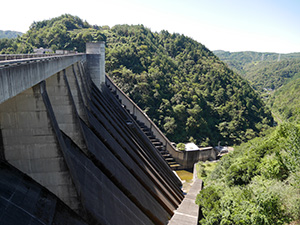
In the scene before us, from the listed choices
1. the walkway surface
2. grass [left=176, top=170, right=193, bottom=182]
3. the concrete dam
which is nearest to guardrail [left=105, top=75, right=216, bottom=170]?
grass [left=176, top=170, right=193, bottom=182]

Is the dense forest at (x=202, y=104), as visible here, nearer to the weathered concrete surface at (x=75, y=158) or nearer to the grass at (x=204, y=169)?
the grass at (x=204, y=169)

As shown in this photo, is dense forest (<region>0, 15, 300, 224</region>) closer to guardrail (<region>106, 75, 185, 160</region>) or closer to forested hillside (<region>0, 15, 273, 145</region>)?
forested hillside (<region>0, 15, 273, 145</region>)

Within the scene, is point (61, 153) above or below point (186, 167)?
above

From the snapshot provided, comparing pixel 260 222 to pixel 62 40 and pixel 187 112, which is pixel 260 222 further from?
pixel 62 40

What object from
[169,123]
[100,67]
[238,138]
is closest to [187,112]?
[169,123]

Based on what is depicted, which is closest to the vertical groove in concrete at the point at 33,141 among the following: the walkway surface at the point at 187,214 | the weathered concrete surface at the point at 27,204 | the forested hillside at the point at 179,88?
the weathered concrete surface at the point at 27,204

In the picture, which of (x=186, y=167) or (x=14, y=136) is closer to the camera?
(x=14, y=136)
